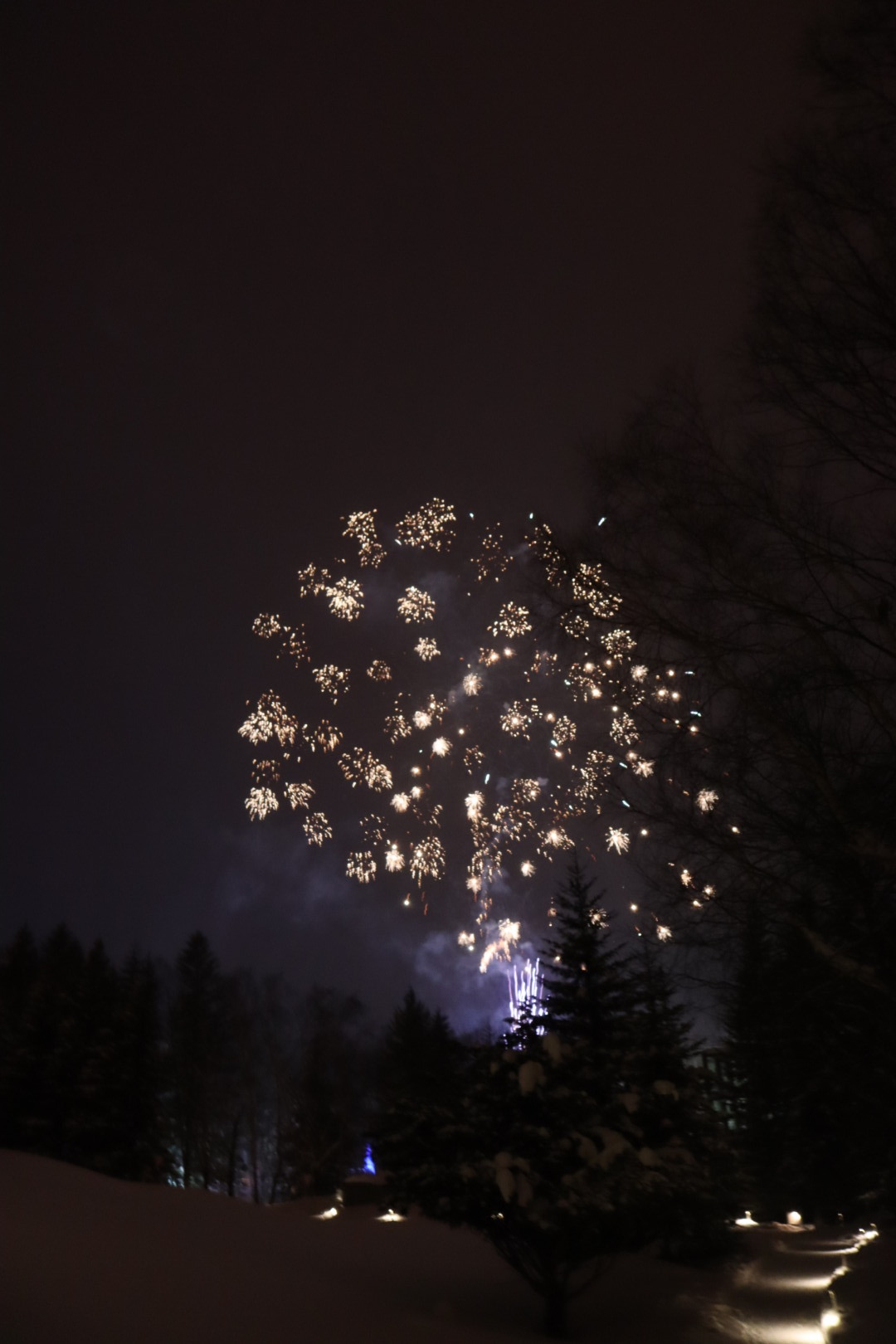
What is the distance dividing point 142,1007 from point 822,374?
3133 centimetres

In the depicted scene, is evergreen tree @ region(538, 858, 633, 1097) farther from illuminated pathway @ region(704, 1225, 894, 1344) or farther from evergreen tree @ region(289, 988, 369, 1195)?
evergreen tree @ region(289, 988, 369, 1195)

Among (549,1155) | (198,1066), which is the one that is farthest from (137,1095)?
(549,1155)

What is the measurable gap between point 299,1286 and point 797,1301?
25.2 feet

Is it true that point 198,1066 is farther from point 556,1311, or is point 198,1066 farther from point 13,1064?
point 556,1311

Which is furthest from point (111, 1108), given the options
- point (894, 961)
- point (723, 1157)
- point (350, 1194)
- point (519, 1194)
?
point (894, 961)

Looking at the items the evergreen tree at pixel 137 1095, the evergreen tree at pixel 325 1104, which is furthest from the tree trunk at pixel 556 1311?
the evergreen tree at pixel 325 1104

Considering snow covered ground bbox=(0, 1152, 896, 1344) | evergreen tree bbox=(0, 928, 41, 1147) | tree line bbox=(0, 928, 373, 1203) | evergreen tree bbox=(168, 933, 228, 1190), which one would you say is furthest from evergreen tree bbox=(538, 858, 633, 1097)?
evergreen tree bbox=(168, 933, 228, 1190)

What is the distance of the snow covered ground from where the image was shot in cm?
697

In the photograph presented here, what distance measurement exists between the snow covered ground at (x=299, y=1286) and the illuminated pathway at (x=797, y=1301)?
0.05 metres

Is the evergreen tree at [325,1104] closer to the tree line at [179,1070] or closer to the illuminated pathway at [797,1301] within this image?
the tree line at [179,1070]

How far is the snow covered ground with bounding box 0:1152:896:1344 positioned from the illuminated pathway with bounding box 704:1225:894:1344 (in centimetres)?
5

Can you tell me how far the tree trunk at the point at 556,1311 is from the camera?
35.3 feet

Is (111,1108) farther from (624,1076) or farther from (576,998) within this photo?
(624,1076)

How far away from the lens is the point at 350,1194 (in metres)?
29.8
